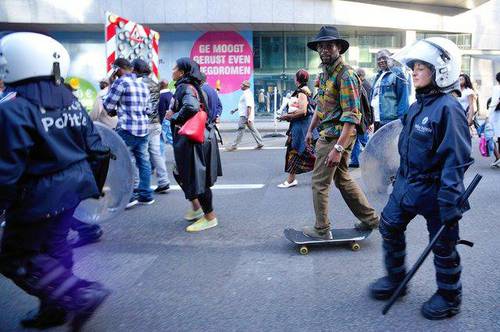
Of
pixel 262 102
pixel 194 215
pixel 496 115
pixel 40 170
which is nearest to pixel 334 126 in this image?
pixel 194 215

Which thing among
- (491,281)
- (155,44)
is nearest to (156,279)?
(491,281)

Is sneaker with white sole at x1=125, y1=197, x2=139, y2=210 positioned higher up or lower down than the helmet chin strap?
lower down

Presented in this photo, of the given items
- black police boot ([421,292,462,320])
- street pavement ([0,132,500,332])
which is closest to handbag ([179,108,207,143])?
street pavement ([0,132,500,332])

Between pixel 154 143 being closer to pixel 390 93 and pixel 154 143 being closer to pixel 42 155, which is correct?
pixel 390 93

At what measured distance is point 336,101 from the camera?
161 inches

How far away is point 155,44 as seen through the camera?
8.73 meters

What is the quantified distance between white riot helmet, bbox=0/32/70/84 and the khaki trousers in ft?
7.42

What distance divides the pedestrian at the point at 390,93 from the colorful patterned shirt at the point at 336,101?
2844 mm

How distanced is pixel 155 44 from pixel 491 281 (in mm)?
6876

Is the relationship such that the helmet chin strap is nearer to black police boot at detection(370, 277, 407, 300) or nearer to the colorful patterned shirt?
the colorful patterned shirt

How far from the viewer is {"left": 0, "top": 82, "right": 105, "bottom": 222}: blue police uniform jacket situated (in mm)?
2359

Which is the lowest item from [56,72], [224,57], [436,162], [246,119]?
[246,119]

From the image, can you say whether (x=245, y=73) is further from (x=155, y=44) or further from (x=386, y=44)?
(x=155, y=44)

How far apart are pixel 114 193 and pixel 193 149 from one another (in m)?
1.07
